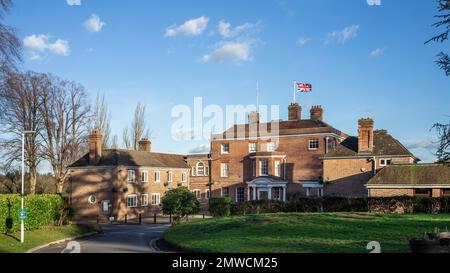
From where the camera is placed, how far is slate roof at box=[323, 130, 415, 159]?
4703 cm

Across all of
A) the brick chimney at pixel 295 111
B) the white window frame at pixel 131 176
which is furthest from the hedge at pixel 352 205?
the brick chimney at pixel 295 111

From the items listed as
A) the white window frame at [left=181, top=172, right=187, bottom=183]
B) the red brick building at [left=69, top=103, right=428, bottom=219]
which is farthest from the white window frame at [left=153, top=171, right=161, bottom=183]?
the white window frame at [left=181, top=172, right=187, bottom=183]

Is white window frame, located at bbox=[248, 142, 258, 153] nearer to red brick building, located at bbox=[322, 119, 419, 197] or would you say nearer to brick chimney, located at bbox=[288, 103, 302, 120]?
brick chimney, located at bbox=[288, 103, 302, 120]

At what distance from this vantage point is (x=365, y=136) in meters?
47.8

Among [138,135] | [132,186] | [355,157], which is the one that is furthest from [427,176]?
[138,135]

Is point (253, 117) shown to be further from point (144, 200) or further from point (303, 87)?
point (144, 200)

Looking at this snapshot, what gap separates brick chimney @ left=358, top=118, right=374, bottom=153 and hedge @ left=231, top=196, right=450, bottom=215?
33.9ft

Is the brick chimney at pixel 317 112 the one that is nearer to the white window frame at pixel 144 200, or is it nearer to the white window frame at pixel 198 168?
the white window frame at pixel 198 168

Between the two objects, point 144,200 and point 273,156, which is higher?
point 273,156

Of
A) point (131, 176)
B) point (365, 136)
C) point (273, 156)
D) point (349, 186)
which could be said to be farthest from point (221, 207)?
point (131, 176)

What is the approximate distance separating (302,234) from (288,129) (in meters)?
34.1
